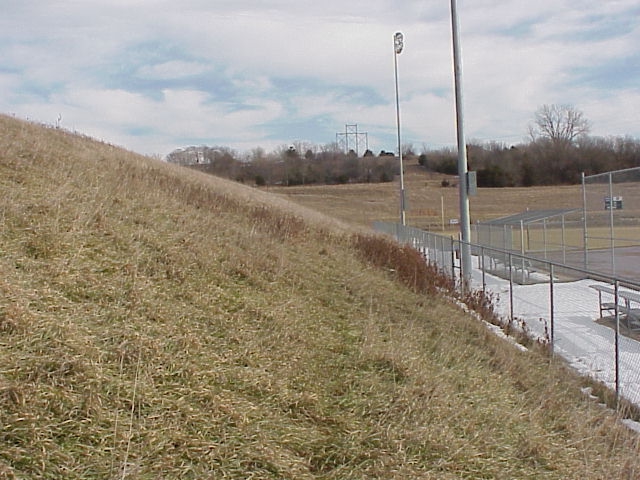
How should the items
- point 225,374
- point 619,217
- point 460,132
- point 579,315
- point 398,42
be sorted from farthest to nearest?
point 398,42
point 619,217
point 460,132
point 579,315
point 225,374

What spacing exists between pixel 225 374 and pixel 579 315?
10942mm

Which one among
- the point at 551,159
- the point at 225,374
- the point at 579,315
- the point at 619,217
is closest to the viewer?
the point at 225,374

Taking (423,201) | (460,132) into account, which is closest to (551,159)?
(423,201)

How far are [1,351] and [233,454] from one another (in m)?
1.68

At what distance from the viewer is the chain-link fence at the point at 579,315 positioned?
8.60 meters

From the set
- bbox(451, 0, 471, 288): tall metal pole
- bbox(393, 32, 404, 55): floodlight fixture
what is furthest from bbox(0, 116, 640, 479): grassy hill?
bbox(393, 32, 404, 55): floodlight fixture

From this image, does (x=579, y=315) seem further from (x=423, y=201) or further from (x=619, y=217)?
(x=423, y=201)

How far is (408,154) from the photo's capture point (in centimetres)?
12988

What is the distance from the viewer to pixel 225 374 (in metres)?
5.26

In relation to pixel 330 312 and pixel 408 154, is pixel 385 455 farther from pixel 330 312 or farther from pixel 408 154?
pixel 408 154

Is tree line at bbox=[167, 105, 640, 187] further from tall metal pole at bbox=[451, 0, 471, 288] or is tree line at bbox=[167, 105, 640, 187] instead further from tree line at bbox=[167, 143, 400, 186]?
tall metal pole at bbox=[451, 0, 471, 288]

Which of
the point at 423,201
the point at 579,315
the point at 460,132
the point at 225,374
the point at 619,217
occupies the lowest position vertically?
the point at 579,315

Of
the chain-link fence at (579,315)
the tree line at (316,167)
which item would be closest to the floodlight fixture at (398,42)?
the chain-link fence at (579,315)

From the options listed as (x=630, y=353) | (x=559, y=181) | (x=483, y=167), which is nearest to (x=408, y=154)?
(x=483, y=167)
